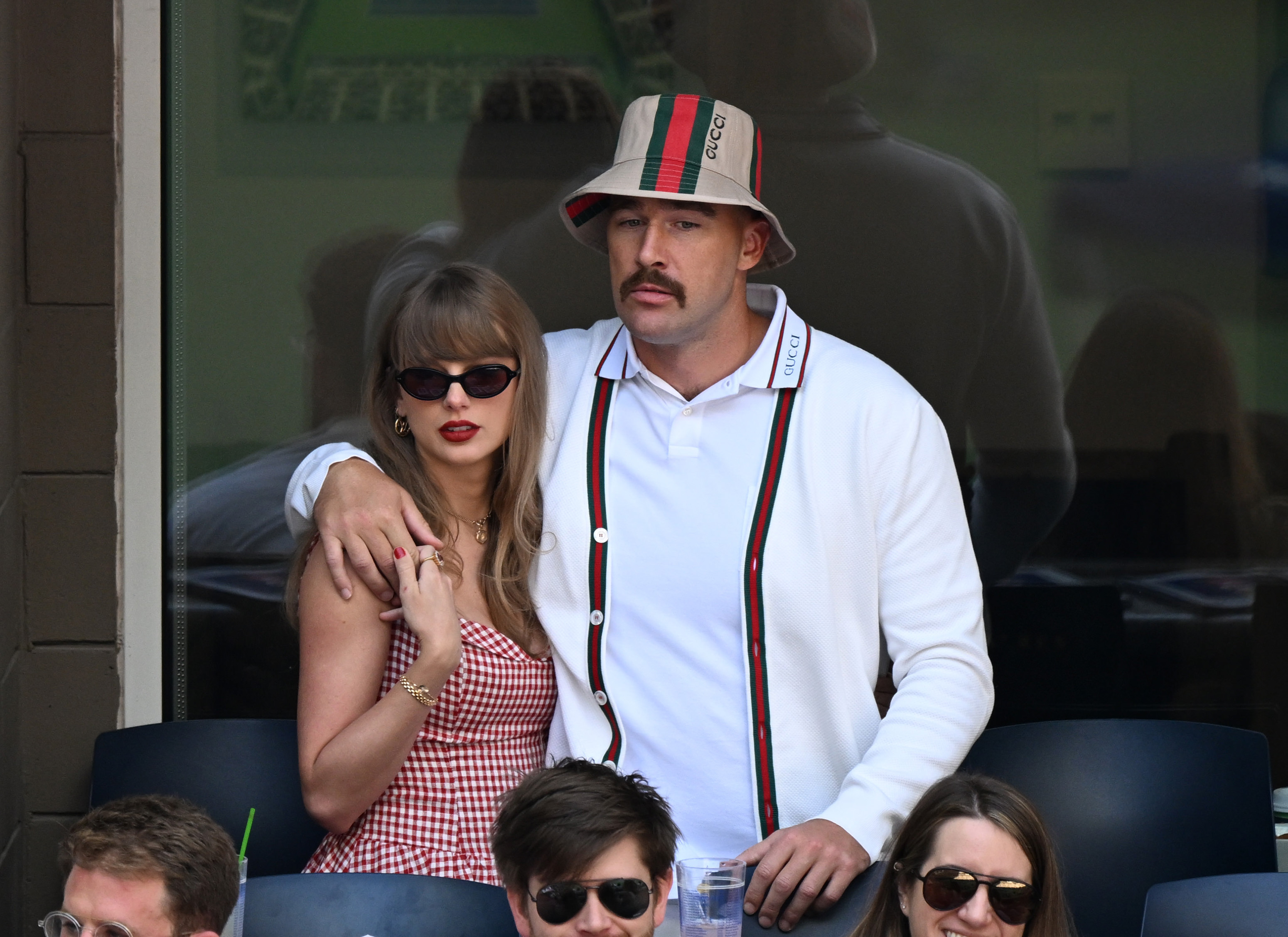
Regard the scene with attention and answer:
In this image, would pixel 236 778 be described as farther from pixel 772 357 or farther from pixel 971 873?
pixel 971 873

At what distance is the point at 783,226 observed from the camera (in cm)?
356

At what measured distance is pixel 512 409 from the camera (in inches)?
106

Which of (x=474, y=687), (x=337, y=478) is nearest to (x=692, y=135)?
(x=337, y=478)

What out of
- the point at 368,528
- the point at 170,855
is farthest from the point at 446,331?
the point at 170,855

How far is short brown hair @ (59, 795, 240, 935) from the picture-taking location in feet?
6.07

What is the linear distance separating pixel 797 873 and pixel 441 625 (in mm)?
674

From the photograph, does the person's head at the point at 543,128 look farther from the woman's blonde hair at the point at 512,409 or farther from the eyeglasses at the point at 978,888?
the eyeglasses at the point at 978,888

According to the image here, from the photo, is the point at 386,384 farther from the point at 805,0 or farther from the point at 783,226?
the point at 805,0

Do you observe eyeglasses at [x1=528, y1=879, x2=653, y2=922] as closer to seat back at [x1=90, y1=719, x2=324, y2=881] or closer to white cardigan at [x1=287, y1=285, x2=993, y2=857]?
white cardigan at [x1=287, y1=285, x2=993, y2=857]

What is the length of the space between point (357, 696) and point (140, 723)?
45.1 inches

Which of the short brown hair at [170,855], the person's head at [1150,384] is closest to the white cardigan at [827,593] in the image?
the short brown hair at [170,855]

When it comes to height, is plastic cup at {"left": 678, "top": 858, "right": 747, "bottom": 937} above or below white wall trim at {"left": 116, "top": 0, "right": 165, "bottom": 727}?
below

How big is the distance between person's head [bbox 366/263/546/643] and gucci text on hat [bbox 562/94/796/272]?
290mm

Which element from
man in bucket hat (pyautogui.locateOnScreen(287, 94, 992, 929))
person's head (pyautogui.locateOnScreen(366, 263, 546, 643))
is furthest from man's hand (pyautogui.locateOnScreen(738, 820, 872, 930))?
person's head (pyautogui.locateOnScreen(366, 263, 546, 643))
